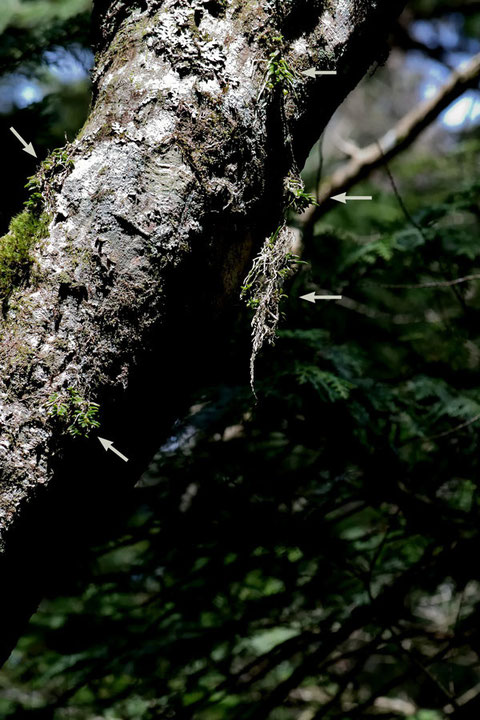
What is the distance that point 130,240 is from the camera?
3.94ft

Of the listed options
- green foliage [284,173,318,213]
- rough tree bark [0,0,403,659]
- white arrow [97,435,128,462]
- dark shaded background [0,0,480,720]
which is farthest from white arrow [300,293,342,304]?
white arrow [97,435,128,462]

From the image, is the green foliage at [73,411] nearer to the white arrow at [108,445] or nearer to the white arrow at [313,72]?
the white arrow at [108,445]

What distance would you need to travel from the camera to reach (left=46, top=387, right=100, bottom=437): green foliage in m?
1.19

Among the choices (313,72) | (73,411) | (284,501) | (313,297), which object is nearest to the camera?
(73,411)

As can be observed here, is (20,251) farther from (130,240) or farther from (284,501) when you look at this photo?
(284,501)

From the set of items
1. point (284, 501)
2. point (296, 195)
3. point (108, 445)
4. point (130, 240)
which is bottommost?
point (284, 501)

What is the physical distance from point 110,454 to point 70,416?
0.51ft

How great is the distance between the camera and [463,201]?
111 inches

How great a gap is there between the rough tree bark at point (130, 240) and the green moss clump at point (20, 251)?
2cm

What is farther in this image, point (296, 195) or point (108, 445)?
point (296, 195)

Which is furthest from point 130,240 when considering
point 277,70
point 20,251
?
point 277,70

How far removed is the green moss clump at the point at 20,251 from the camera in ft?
4.10

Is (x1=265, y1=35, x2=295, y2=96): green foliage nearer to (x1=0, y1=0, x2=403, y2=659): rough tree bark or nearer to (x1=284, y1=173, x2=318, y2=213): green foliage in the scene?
(x1=0, y1=0, x2=403, y2=659): rough tree bark

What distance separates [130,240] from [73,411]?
385mm
